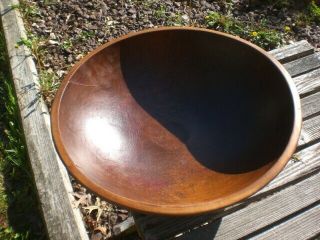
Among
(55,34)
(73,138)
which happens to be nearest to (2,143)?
(55,34)

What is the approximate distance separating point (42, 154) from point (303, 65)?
1.91 m

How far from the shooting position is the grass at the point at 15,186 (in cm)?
249

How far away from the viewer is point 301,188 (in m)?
2.25

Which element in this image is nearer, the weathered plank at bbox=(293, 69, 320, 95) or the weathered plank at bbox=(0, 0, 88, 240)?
the weathered plank at bbox=(0, 0, 88, 240)

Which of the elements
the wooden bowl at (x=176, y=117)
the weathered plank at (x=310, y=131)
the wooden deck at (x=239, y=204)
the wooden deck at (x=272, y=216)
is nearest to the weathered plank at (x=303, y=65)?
the wooden deck at (x=239, y=204)

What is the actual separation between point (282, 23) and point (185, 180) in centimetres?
243

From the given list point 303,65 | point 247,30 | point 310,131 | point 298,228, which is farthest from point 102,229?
point 247,30

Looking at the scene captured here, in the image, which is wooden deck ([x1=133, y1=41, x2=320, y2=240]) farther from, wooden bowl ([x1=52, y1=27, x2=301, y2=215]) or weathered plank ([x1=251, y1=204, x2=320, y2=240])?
wooden bowl ([x1=52, y1=27, x2=301, y2=215])

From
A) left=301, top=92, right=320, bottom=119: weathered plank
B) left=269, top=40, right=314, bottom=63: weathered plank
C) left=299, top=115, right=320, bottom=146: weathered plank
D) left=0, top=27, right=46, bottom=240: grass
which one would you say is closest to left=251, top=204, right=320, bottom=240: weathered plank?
left=299, top=115, right=320, bottom=146: weathered plank

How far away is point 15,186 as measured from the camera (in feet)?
8.89

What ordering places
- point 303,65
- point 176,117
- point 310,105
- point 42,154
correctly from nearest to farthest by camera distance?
point 176,117 → point 42,154 → point 310,105 → point 303,65

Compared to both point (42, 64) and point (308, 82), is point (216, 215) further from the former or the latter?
point (42, 64)

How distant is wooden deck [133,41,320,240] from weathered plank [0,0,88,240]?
1.39 feet

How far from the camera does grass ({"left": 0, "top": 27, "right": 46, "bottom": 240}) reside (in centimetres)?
249
